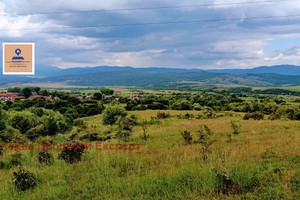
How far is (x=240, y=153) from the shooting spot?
28.2ft

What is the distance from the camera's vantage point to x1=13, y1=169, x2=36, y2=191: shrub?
7.21m

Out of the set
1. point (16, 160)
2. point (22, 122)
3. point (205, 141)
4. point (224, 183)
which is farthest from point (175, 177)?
point (22, 122)

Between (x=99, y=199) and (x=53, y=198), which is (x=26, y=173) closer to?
(x=53, y=198)

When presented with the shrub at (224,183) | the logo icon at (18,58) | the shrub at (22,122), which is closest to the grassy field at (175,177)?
the shrub at (224,183)

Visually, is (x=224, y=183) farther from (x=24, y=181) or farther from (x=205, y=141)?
(x=205, y=141)

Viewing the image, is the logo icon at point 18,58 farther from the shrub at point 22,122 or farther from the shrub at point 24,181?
the shrub at point 24,181

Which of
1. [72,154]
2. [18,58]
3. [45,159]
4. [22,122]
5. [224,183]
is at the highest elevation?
[18,58]

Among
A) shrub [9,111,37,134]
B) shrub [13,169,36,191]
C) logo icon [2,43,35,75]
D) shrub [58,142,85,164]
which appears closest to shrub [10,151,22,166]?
shrub [58,142,85,164]

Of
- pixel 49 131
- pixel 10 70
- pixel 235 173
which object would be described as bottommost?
pixel 49 131

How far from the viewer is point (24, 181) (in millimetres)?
7289

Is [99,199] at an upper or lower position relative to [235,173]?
lower

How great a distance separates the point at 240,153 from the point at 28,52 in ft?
135

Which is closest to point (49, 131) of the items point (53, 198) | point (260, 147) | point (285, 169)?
point (53, 198)

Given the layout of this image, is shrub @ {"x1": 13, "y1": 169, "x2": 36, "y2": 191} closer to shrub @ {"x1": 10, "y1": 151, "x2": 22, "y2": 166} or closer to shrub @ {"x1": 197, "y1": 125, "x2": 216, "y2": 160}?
shrub @ {"x1": 10, "y1": 151, "x2": 22, "y2": 166}
